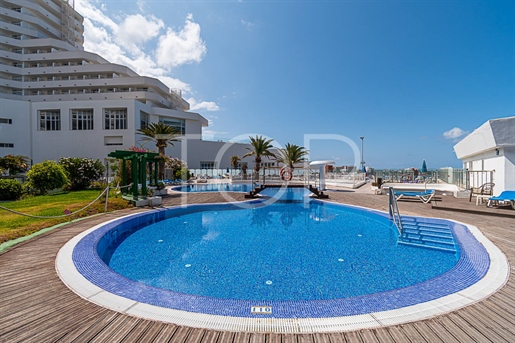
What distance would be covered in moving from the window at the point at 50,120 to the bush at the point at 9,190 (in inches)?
1009

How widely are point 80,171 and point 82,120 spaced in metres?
20.7

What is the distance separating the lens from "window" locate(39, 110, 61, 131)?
31.2 meters

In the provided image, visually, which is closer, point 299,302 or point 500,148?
point 299,302

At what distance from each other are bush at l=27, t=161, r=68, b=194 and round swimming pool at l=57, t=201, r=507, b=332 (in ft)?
31.3

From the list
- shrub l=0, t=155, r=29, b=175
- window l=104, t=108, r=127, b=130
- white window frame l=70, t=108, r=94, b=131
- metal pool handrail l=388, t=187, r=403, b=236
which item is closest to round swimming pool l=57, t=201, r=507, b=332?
metal pool handrail l=388, t=187, r=403, b=236

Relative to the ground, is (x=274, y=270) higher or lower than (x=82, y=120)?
lower

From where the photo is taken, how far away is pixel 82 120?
3108cm

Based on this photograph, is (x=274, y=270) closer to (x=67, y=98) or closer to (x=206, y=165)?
(x=206, y=165)

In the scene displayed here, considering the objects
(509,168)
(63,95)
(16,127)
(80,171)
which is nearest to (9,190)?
(80,171)

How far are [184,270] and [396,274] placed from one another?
4567mm

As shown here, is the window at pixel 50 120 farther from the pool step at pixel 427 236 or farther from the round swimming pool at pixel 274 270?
the pool step at pixel 427 236

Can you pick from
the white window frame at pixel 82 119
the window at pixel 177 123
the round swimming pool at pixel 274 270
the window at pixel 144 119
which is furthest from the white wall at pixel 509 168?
the white window frame at pixel 82 119

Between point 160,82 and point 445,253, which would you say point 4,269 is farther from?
point 160,82

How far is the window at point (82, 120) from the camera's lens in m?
30.9
